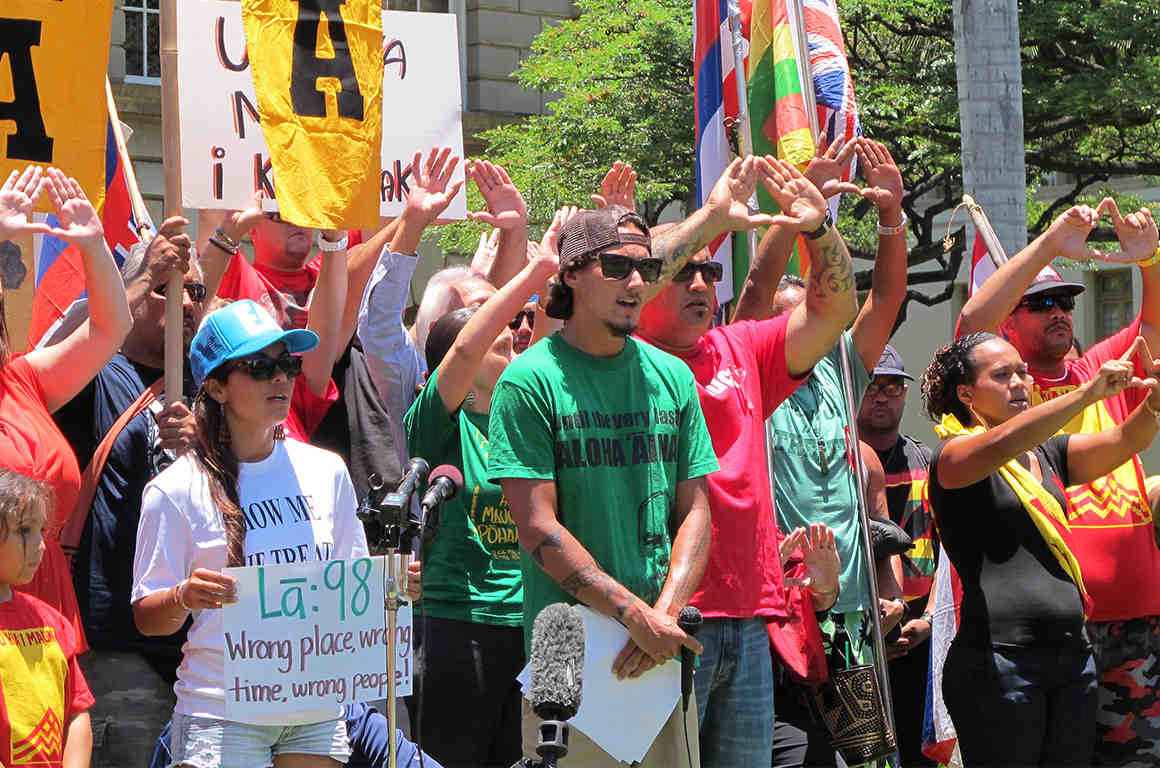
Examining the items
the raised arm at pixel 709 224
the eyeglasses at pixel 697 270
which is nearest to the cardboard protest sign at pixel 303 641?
the raised arm at pixel 709 224

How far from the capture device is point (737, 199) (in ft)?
18.6

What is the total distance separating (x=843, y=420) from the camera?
261 inches

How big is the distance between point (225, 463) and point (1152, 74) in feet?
41.6

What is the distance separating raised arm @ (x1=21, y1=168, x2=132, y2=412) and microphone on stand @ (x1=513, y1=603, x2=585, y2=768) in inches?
68.4

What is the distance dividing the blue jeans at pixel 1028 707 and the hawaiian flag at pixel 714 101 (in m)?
1.89

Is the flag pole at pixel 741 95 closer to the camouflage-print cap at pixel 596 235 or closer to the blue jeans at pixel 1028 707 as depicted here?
the camouflage-print cap at pixel 596 235

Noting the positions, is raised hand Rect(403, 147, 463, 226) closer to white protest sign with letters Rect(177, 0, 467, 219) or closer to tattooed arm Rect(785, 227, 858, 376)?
white protest sign with letters Rect(177, 0, 467, 219)

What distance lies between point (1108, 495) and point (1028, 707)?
3.12 ft

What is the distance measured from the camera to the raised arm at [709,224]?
5570mm

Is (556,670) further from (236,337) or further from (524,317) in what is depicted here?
(524,317)

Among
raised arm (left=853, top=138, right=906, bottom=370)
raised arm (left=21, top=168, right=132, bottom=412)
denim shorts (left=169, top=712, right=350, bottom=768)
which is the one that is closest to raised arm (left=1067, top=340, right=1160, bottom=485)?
raised arm (left=853, top=138, right=906, bottom=370)

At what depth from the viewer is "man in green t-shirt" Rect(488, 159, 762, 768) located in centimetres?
501

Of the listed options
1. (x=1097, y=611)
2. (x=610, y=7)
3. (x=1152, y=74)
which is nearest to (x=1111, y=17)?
(x=1152, y=74)

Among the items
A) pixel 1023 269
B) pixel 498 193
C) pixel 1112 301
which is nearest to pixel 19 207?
pixel 498 193
